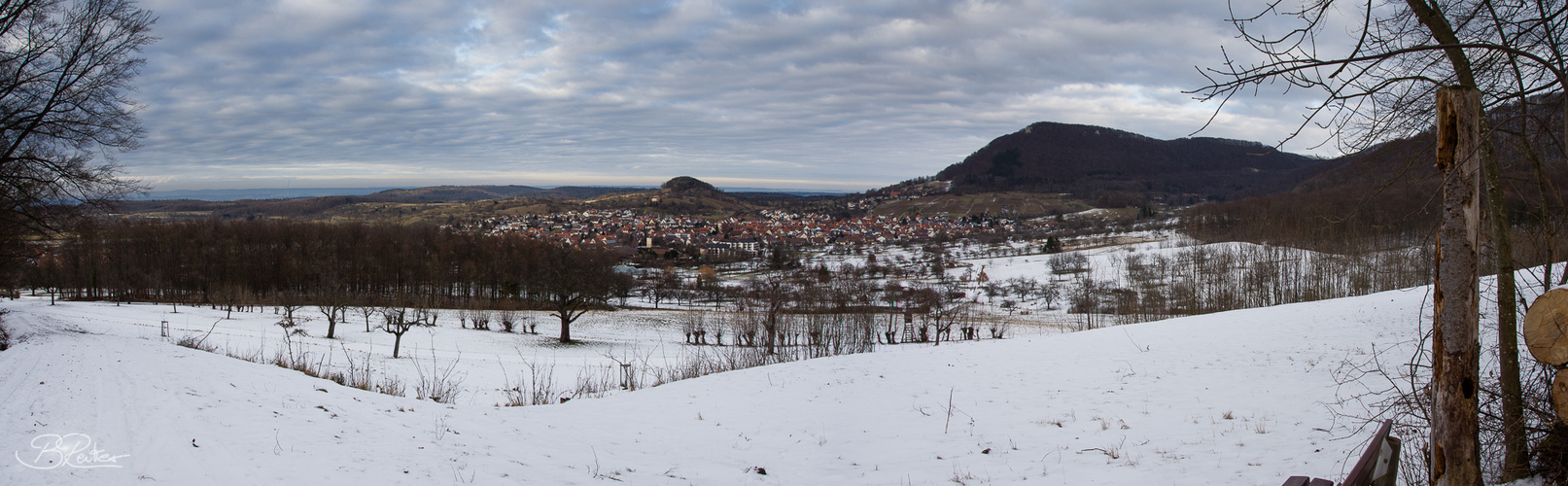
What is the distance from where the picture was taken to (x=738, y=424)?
7617 millimetres

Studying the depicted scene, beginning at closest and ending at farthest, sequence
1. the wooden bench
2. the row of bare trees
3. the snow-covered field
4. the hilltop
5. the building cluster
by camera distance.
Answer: the wooden bench
the snow-covered field
the row of bare trees
the building cluster
the hilltop

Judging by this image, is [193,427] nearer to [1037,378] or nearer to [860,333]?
[1037,378]

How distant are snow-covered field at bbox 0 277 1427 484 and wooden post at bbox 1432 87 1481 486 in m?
0.22

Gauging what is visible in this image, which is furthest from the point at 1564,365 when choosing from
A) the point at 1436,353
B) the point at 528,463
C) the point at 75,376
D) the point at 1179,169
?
the point at 1179,169

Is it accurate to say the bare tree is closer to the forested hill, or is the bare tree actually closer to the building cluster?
the building cluster

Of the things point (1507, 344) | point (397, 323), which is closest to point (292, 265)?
point (397, 323)

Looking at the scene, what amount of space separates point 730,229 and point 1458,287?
112m

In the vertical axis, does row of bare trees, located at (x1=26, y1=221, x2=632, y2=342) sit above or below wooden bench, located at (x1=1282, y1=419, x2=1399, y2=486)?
below

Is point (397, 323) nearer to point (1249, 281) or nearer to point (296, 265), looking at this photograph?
point (1249, 281)

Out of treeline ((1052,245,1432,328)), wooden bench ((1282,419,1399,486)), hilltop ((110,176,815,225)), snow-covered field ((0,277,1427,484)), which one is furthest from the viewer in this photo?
hilltop ((110,176,815,225))

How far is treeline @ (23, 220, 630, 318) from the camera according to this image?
4622 centimetres

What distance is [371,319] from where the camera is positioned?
34969 mm

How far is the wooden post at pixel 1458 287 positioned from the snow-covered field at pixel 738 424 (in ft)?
0.72

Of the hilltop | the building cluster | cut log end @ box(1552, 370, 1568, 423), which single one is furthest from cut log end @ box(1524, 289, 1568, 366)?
the hilltop
